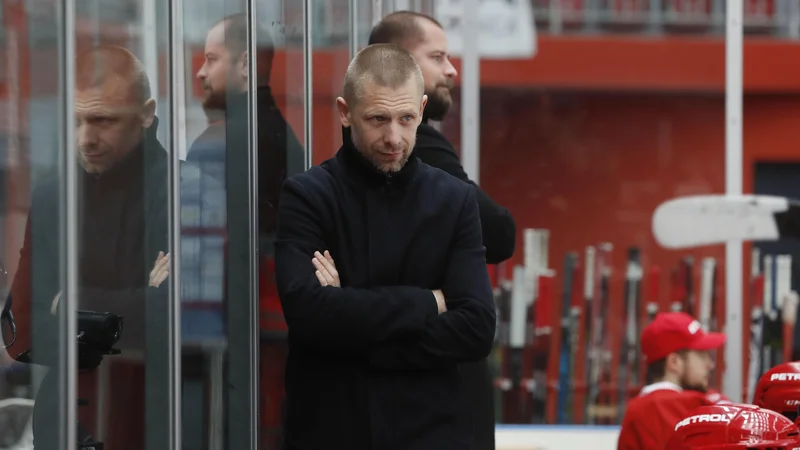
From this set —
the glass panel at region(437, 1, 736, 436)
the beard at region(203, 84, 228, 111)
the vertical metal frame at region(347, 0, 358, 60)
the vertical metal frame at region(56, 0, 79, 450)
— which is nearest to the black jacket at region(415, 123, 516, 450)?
the beard at region(203, 84, 228, 111)

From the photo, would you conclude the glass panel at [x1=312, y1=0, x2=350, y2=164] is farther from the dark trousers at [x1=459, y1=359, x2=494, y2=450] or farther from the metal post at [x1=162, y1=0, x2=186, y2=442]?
the metal post at [x1=162, y1=0, x2=186, y2=442]

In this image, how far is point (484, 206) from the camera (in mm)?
3068

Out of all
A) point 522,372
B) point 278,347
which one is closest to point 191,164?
point 278,347

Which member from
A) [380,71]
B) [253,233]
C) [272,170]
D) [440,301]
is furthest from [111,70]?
[272,170]

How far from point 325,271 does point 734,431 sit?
3.54 ft

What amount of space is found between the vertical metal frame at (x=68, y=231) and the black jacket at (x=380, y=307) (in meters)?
0.41

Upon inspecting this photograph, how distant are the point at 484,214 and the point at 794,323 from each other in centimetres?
394

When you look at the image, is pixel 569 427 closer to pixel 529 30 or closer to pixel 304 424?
pixel 529 30

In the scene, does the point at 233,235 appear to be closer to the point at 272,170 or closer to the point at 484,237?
the point at 272,170

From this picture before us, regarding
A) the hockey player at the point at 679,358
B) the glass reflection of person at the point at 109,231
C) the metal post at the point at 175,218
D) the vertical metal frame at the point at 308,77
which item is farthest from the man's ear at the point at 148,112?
the hockey player at the point at 679,358

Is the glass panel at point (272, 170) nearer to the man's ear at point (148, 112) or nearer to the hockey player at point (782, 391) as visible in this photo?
the man's ear at point (148, 112)

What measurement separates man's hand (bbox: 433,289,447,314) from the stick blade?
442 centimetres

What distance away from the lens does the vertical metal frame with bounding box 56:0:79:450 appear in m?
1.94

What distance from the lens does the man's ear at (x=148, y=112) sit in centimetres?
229
